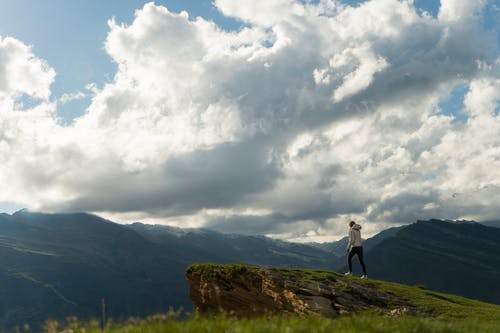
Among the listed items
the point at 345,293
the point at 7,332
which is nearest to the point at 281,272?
the point at 345,293

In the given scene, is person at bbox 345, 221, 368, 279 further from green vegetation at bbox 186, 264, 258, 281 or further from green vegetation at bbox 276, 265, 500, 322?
green vegetation at bbox 186, 264, 258, 281

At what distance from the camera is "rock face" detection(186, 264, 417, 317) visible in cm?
2650

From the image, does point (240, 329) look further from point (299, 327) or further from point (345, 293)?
point (345, 293)

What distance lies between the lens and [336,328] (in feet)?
35.2

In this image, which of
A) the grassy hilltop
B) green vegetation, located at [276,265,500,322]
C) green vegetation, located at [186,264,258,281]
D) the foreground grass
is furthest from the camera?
green vegetation, located at [186,264,258,281]

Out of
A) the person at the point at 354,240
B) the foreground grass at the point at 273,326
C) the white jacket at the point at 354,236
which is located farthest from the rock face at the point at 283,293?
the foreground grass at the point at 273,326

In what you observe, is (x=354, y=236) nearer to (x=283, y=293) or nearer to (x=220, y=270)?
(x=283, y=293)

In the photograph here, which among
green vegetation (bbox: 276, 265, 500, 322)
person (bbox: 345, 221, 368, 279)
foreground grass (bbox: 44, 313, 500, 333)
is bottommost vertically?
green vegetation (bbox: 276, 265, 500, 322)

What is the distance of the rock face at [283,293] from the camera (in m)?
26.5

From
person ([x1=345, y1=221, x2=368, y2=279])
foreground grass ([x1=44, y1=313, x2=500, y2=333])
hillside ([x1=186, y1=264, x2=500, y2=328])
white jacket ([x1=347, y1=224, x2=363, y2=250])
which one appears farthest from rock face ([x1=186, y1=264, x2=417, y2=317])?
foreground grass ([x1=44, y1=313, x2=500, y2=333])

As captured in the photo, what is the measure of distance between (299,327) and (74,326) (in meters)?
6.29

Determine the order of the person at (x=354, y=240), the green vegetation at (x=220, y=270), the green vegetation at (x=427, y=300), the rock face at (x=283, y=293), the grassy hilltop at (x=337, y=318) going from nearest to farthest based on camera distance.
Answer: the grassy hilltop at (x=337, y=318) < the green vegetation at (x=427, y=300) < the rock face at (x=283, y=293) < the green vegetation at (x=220, y=270) < the person at (x=354, y=240)

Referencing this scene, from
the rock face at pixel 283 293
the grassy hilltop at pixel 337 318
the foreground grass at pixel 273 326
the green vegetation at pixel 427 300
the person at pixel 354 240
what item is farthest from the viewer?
the person at pixel 354 240

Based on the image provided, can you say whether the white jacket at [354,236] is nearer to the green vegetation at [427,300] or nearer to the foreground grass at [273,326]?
the green vegetation at [427,300]
